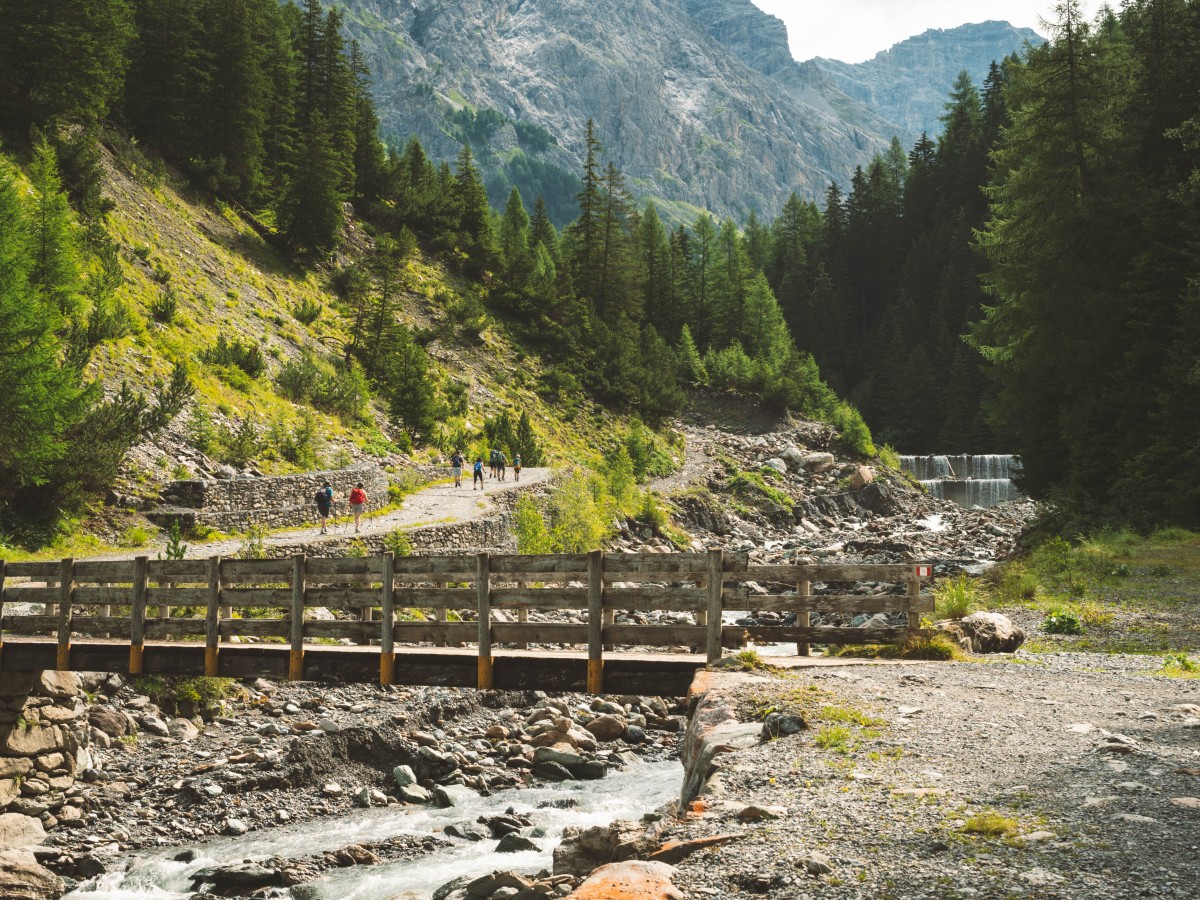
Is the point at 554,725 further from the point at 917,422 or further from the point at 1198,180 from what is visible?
the point at 917,422

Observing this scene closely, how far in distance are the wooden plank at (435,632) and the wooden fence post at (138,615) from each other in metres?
4.56

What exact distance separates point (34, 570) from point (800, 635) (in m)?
13.1

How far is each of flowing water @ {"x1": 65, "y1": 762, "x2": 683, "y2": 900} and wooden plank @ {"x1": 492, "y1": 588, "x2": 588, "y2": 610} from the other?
347 centimetres

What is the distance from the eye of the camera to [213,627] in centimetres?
1302

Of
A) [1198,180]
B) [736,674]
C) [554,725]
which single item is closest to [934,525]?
[1198,180]

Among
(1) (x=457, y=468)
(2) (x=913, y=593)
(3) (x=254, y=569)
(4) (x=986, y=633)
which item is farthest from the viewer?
(1) (x=457, y=468)

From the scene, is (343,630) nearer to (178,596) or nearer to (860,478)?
(178,596)

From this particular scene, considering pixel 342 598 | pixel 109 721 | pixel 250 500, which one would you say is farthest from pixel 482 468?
pixel 342 598

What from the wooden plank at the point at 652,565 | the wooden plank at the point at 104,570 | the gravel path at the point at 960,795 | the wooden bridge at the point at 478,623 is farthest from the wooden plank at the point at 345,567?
the gravel path at the point at 960,795

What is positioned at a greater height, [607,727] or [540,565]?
[540,565]

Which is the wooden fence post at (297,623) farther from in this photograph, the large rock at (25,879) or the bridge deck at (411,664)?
the large rock at (25,879)

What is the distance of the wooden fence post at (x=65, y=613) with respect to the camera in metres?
14.4

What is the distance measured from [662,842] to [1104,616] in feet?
46.3

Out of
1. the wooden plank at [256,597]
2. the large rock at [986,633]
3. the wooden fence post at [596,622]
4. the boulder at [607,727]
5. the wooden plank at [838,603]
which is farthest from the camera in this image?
the boulder at [607,727]
